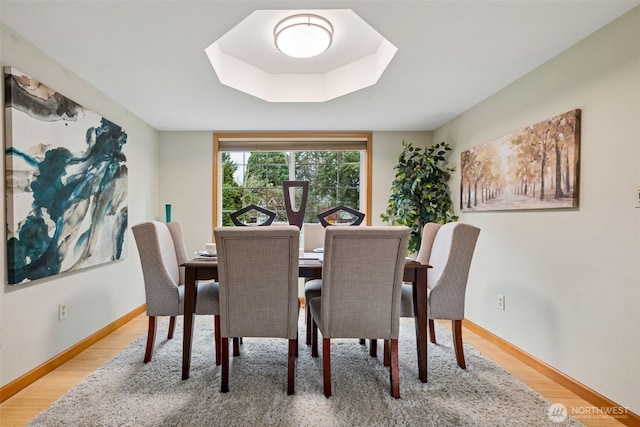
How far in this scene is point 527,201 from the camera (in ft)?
7.39

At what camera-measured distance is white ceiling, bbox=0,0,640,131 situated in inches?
62.7

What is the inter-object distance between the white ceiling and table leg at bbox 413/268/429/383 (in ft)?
4.67

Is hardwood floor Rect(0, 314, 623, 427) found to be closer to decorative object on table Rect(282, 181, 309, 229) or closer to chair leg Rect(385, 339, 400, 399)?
chair leg Rect(385, 339, 400, 399)

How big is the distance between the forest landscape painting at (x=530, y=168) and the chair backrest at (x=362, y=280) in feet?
3.65

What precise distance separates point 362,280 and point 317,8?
1470 millimetres

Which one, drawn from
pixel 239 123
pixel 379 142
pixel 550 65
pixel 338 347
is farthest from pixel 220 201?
pixel 550 65

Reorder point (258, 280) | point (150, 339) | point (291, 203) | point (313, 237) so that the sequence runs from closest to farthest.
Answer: point (258, 280) → point (150, 339) → point (291, 203) → point (313, 237)

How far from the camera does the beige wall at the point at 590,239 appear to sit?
1593 mm

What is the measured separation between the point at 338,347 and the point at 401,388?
70 centimetres

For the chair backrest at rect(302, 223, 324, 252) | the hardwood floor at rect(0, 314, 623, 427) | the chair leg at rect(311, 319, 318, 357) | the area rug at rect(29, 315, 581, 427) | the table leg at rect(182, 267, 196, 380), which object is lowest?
the hardwood floor at rect(0, 314, 623, 427)

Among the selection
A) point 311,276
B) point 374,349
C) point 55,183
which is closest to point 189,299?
point 311,276

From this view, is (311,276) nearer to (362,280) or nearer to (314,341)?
(362,280)

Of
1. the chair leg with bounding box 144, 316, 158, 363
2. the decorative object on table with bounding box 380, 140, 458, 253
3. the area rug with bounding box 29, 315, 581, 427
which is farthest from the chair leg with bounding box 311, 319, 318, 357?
the decorative object on table with bounding box 380, 140, 458, 253

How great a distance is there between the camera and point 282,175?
409 centimetres
